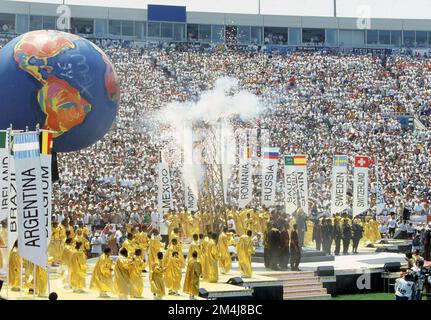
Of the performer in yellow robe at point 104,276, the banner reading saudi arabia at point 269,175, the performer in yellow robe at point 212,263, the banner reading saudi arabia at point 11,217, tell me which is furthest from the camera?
the banner reading saudi arabia at point 269,175

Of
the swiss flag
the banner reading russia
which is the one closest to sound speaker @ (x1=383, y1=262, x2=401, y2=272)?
the banner reading russia

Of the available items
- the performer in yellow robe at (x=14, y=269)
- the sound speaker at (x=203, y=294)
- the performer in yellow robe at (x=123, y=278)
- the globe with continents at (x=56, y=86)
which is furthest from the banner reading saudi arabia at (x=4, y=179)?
the globe with continents at (x=56, y=86)

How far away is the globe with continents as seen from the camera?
2262 cm

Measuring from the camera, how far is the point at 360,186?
28906 millimetres

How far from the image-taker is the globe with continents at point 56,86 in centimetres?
2262

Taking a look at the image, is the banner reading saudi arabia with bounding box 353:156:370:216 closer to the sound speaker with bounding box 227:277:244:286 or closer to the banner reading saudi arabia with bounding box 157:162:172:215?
the banner reading saudi arabia with bounding box 157:162:172:215

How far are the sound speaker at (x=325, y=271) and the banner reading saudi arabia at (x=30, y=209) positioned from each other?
31.5 feet

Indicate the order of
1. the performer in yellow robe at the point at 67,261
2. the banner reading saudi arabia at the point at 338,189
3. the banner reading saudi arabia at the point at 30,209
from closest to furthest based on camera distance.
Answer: the banner reading saudi arabia at the point at 30,209
the performer in yellow robe at the point at 67,261
the banner reading saudi arabia at the point at 338,189

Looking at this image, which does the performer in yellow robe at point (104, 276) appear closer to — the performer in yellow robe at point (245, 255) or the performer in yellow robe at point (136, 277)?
the performer in yellow robe at point (136, 277)

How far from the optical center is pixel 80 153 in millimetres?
41031

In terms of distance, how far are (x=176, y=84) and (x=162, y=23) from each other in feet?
26.2

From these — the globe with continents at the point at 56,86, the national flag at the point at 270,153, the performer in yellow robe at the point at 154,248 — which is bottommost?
the performer in yellow robe at the point at 154,248

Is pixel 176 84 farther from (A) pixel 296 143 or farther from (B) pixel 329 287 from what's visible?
(B) pixel 329 287
